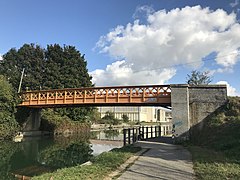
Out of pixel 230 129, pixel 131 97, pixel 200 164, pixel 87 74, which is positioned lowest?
pixel 200 164

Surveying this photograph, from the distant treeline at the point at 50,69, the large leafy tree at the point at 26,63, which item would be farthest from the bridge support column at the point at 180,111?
the large leafy tree at the point at 26,63

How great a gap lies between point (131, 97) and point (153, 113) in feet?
306

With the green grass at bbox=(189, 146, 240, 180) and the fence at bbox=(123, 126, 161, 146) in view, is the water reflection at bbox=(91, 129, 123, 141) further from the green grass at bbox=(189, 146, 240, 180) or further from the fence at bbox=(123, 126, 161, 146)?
the green grass at bbox=(189, 146, 240, 180)

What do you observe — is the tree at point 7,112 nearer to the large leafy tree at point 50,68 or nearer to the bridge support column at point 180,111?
the large leafy tree at point 50,68

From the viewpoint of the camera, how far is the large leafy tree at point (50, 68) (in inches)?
1674

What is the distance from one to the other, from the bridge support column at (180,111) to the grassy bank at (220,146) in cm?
118

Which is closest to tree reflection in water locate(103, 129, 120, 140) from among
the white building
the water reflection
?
the water reflection

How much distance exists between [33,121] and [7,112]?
527 cm

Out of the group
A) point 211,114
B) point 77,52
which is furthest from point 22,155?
point 77,52

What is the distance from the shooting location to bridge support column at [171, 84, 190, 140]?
58.1 feet

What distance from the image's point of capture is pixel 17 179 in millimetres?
11086

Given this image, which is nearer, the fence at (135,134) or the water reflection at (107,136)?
the fence at (135,134)

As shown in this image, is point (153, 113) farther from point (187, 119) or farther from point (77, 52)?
point (187, 119)

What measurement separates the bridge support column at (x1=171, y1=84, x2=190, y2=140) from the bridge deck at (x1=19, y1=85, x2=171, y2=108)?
1.04m
